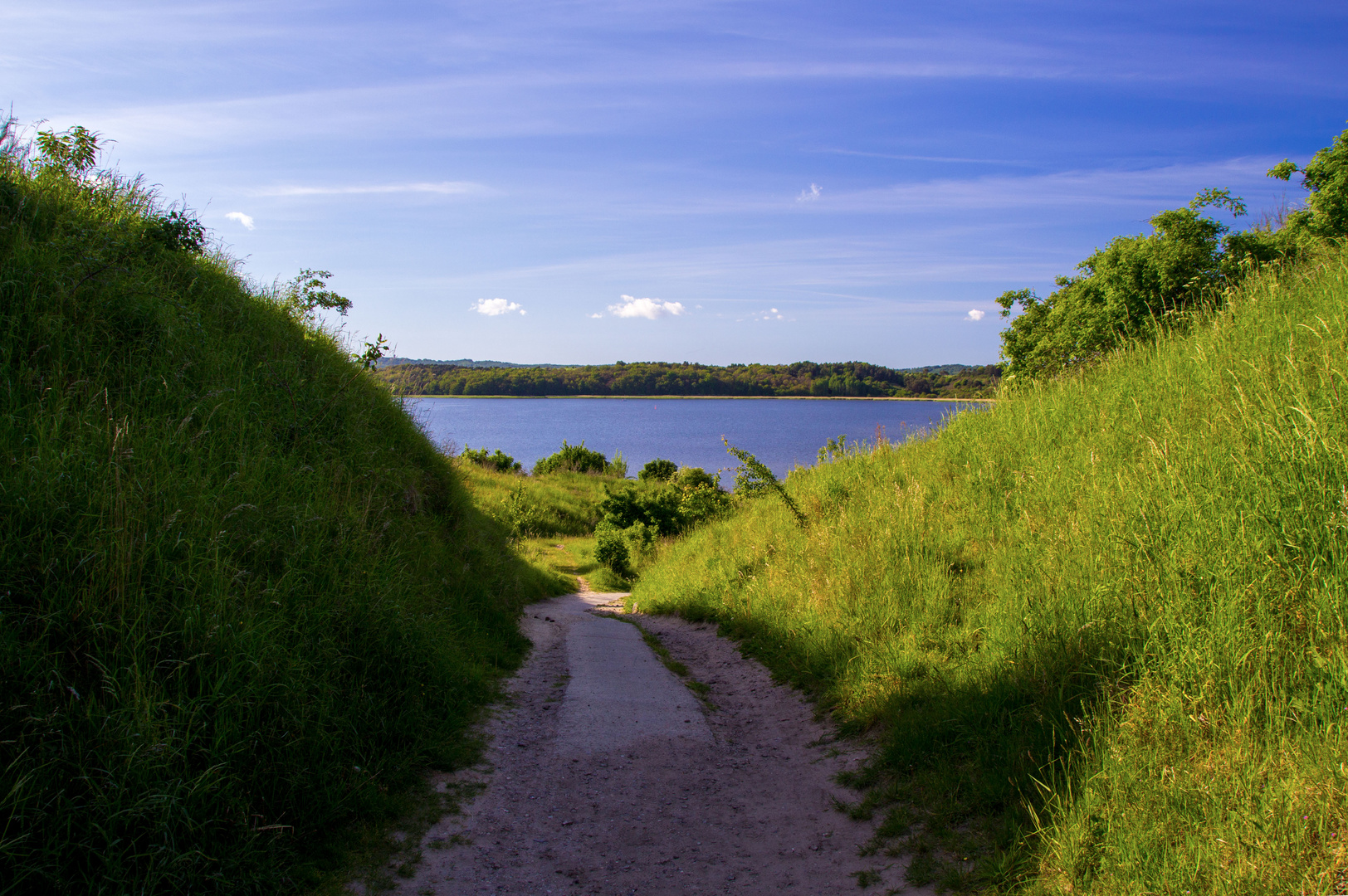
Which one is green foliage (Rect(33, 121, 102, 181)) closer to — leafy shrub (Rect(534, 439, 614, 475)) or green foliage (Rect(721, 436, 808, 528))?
green foliage (Rect(721, 436, 808, 528))

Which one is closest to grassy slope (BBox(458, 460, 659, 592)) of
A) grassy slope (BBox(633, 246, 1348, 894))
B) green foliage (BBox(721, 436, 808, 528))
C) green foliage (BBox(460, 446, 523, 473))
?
green foliage (BBox(460, 446, 523, 473))

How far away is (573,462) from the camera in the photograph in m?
50.6

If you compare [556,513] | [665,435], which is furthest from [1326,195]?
[665,435]

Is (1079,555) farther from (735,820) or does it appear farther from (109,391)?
→ (109,391)

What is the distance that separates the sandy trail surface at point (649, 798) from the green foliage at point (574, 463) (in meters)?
42.7

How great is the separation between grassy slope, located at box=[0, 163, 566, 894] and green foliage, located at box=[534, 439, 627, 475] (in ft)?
139

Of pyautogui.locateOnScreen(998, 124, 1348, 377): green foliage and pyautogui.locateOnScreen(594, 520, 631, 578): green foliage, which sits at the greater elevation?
pyautogui.locateOnScreen(998, 124, 1348, 377): green foliage

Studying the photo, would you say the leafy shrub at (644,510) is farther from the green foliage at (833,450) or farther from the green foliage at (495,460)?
the green foliage at (495,460)

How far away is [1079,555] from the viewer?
208 inches

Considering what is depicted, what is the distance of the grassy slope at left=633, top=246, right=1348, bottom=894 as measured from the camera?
3080mm

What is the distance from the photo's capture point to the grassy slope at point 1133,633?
3.08 metres

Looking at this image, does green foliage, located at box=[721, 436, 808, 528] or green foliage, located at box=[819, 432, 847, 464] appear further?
green foliage, located at box=[819, 432, 847, 464]

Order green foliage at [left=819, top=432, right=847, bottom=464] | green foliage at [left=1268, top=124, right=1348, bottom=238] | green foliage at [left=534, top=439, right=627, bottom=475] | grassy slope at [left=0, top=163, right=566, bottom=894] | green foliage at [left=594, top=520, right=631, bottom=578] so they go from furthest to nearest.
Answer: green foliage at [left=534, top=439, right=627, bottom=475], green foliage at [left=594, top=520, right=631, bottom=578], green foliage at [left=1268, top=124, right=1348, bottom=238], green foliage at [left=819, top=432, right=847, bottom=464], grassy slope at [left=0, top=163, right=566, bottom=894]

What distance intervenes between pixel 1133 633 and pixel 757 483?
33.7 ft
